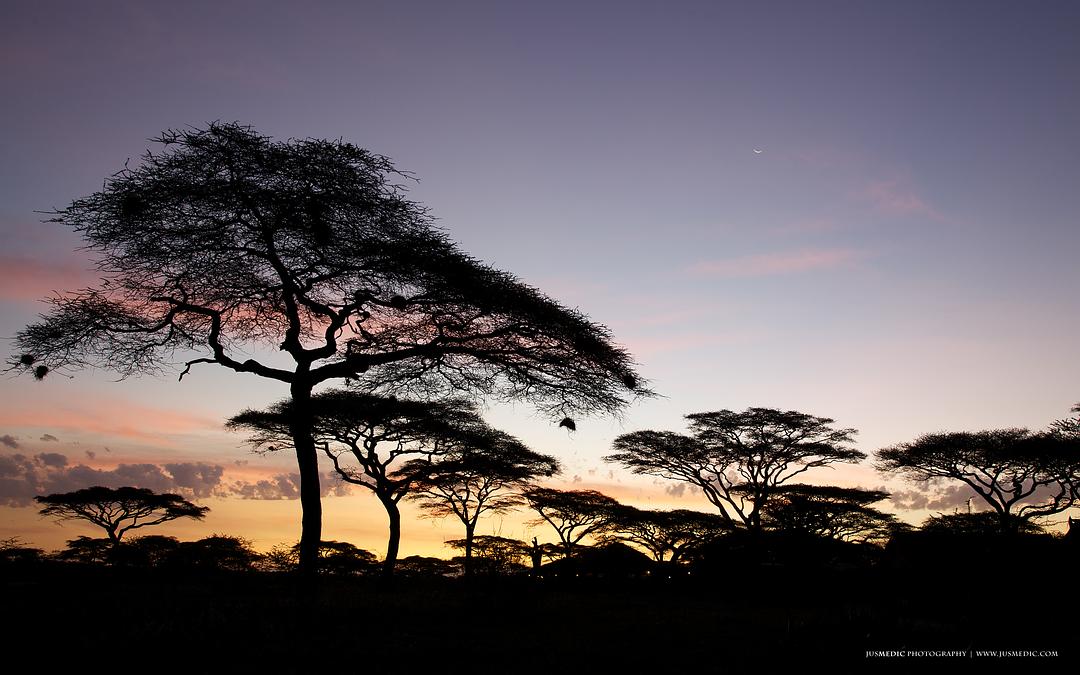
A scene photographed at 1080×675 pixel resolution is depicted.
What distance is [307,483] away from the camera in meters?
14.8

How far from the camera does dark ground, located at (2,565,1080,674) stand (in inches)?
316

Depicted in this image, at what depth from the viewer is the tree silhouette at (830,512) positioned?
1389 inches

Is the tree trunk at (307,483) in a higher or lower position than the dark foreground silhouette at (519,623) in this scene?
higher

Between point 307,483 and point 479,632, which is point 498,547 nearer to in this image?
point 307,483

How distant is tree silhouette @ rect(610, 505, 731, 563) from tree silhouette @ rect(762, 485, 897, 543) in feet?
9.84

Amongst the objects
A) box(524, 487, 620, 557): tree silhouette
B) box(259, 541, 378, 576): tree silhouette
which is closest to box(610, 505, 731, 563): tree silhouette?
box(524, 487, 620, 557): tree silhouette

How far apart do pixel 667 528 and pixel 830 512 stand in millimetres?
8331

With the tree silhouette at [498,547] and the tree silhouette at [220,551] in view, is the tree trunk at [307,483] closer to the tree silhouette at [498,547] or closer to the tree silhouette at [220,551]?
the tree silhouette at [220,551]

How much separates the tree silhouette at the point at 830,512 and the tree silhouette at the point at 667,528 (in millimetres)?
3000

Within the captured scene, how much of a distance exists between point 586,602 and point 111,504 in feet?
100

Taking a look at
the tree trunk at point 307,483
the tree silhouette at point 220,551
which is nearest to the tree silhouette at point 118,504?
the tree silhouette at point 220,551

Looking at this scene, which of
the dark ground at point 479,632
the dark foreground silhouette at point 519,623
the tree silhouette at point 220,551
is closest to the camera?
the dark ground at point 479,632

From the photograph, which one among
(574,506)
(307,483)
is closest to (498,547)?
(574,506)

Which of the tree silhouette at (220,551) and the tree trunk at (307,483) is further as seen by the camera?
the tree silhouette at (220,551)
